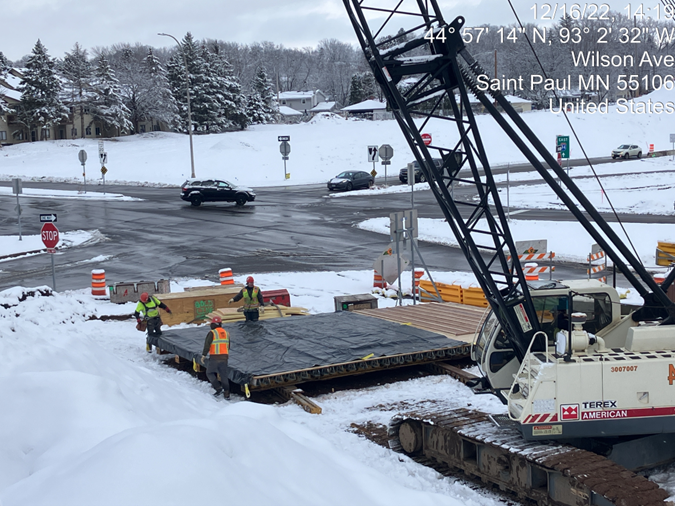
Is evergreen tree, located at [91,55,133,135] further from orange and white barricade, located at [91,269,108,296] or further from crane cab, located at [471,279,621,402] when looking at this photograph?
crane cab, located at [471,279,621,402]

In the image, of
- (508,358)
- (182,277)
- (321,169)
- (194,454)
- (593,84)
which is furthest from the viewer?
(593,84)

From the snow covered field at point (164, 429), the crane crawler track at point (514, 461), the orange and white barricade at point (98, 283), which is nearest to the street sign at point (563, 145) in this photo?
the snow covered field at point (164, 429)

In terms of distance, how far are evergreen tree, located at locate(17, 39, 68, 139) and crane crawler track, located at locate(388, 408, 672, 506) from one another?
80030mm

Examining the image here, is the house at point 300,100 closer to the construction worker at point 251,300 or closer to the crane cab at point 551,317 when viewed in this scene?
the construction worker at point 251,300

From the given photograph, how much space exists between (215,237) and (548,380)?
2477 centimetres

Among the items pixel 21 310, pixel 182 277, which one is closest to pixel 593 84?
pixel 182 277

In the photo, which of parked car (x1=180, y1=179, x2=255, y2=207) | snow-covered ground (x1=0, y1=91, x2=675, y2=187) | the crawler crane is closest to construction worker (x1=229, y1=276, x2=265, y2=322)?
the crawler crane

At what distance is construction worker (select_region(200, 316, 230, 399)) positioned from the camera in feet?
41.0

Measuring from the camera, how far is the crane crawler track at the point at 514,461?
7.40 meters

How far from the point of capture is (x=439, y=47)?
10.8m

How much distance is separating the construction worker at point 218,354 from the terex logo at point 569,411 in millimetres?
6133

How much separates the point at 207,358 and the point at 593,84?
328 feet

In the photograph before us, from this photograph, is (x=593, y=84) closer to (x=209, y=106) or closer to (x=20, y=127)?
(x=209, y=106)

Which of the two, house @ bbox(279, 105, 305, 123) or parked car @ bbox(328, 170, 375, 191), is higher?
house @ bbox(279, 105, 305, 123)
